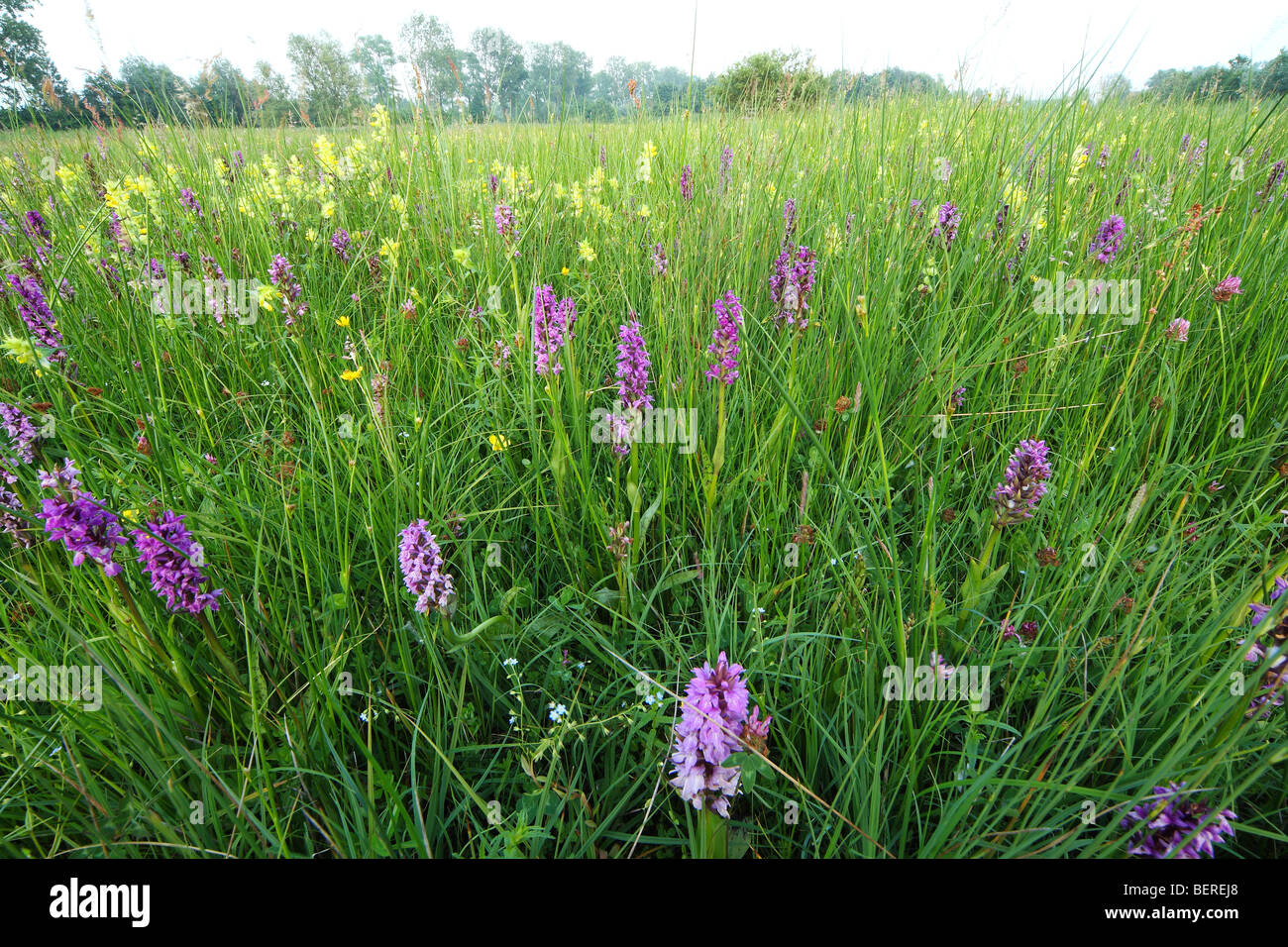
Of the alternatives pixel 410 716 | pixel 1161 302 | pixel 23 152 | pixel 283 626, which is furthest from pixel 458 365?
pixel 23 152

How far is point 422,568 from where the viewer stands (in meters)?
1.30

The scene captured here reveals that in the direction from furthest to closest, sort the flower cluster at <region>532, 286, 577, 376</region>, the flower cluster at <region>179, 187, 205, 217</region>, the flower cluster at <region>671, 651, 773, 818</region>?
the flower cluster at <region>179, 187, 205, 217</region>, the flower cluster at <region>532, 286, 577, 376</region>, the flower cluster at <region>671, 651, 773, 818</region>

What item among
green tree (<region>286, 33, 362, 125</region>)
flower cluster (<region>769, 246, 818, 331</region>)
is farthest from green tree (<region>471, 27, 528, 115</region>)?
flower cluster (<region>769, 246, 818, 331</region>)

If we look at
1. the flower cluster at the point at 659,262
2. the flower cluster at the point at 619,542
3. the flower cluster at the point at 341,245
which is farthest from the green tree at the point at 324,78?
the flower cluster at the point at 619,542

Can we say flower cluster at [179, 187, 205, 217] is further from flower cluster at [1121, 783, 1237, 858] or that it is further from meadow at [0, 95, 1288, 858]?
flower cluster at [1121, 783, 1237, 858]

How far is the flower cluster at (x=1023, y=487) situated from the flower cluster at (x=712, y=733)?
93 cm

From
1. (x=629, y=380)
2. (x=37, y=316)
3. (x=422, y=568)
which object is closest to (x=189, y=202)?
(x=37, y=316)

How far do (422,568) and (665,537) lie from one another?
66cm

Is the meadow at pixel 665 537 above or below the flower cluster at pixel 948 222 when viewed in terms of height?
below

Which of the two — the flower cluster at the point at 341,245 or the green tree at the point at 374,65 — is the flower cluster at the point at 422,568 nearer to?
the flower cluster at the point at 341,245

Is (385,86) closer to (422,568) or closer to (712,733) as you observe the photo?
(422,568)

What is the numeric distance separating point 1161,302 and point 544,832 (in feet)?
10.0

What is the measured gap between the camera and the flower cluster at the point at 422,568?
129 cm

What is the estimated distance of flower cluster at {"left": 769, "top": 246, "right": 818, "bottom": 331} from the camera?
1914mm
